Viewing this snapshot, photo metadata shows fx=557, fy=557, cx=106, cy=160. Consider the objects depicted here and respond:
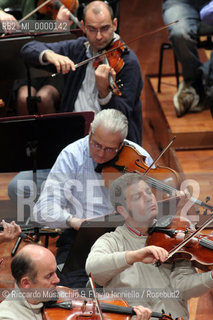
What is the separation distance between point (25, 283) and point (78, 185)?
713mm

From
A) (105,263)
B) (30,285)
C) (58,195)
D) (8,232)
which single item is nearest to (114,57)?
(58,195)

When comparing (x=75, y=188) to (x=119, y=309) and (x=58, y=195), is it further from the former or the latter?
(x=119, y=309)

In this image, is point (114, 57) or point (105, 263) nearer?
point (105, 263)

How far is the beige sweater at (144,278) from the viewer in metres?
1.60

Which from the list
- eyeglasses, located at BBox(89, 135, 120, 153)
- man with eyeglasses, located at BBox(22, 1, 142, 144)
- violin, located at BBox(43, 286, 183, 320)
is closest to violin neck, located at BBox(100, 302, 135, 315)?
violin, located at BBox(43, 286, 183, 320)

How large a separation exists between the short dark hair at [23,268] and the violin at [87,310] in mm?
96

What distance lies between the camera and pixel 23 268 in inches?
60.4

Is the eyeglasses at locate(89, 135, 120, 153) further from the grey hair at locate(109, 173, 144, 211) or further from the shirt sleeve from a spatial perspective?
the grey hair at locate(109, 173, 144, 211)

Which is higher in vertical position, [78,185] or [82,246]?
[78,185]

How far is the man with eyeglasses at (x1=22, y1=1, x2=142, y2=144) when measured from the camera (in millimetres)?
2471

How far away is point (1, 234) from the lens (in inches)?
68.4

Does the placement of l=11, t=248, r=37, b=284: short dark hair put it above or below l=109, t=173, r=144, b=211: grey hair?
below

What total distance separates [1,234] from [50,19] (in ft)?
4.94

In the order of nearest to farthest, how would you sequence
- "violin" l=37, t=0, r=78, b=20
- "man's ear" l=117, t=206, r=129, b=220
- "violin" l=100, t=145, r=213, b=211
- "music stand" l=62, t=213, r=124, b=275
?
Answer: "man's ear" l=117, t=206, r=129, b=220, "music stand" l=62, t=213, r=124, b=275, "violin" l=100, t=145, r=213, b=211, "violin" l=37, t=0, r=78, b=20
